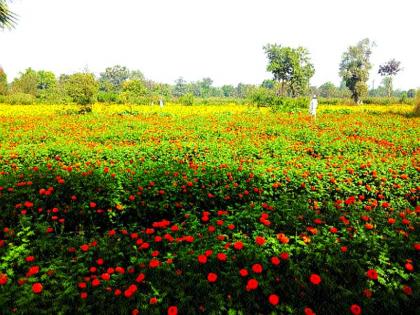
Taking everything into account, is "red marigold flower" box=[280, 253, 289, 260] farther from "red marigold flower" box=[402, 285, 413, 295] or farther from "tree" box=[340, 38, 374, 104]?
"tree" box=[340, 38, 374, 104]

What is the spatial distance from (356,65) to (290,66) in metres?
16.0

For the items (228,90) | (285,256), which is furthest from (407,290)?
(228,90)

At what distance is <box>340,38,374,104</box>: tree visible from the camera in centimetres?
4712

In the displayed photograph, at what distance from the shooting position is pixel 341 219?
136 inches

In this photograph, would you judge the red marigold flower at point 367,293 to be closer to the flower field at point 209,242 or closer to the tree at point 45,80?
the flower field at point 209,242

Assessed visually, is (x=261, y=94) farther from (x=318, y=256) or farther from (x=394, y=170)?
(x=318, y=256)

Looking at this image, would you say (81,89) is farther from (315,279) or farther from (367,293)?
(367,293)

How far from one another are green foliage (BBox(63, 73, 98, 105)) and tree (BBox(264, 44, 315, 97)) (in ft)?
93.0

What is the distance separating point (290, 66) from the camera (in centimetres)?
4116

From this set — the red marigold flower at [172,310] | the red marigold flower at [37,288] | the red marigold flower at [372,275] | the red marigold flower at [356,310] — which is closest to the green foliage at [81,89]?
the red marigold flower at [37,288]

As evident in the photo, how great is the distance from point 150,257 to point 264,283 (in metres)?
1.16

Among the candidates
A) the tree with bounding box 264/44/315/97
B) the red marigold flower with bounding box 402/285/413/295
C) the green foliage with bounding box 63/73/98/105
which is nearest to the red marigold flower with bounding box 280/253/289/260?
the red marigold flower with bounding box 402/285/413/295

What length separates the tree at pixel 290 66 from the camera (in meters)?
40.3

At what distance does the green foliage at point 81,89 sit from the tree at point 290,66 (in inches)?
1116
